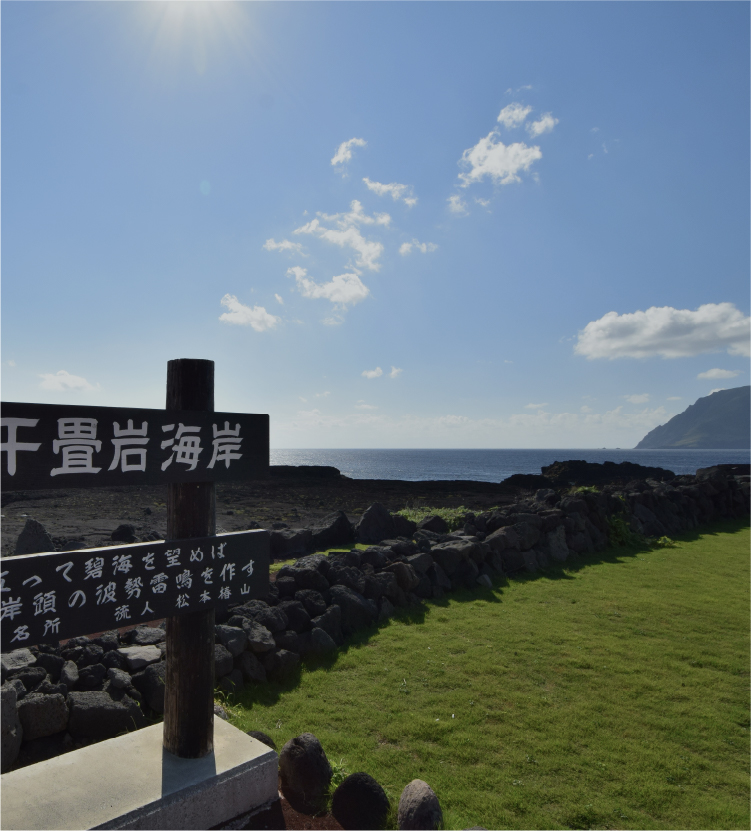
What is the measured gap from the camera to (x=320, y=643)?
6914 mm

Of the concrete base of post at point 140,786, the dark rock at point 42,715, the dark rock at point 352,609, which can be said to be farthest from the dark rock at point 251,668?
the dark rock at point 42,715

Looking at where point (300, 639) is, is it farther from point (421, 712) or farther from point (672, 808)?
point (672, 808)

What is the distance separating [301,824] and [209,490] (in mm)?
2667

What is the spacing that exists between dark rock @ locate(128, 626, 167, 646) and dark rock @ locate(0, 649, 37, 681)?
1140mm

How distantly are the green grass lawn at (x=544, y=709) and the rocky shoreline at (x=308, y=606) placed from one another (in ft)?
1.37

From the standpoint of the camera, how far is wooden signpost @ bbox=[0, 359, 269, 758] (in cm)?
314

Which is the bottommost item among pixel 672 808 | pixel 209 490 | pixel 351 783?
pixel 672 808

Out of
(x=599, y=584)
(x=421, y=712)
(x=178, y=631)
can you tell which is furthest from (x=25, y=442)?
(x=599, y=584)

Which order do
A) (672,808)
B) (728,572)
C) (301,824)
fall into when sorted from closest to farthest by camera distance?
(301,824)
(672,808)
(728,572)

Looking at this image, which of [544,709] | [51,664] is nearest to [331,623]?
[544,709]

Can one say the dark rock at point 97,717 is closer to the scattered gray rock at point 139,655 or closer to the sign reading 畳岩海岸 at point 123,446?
the scattered gray rock at point 139,655

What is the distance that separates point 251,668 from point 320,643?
1.05 metres

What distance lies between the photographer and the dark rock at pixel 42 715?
445 centimetres

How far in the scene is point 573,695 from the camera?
6.02 metres
